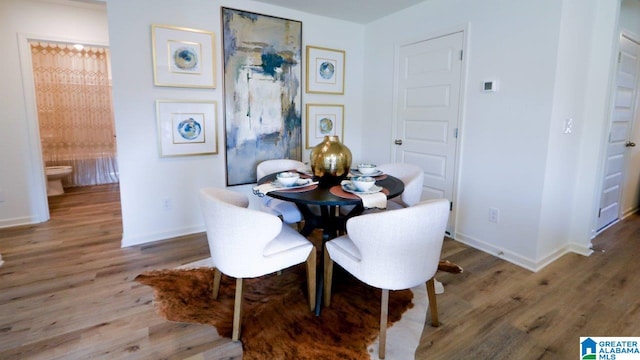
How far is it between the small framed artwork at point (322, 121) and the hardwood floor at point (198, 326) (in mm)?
1693

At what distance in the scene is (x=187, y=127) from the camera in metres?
3.21

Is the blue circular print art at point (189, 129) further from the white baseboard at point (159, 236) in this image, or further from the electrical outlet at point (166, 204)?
the white baseboard at point (159, 236)

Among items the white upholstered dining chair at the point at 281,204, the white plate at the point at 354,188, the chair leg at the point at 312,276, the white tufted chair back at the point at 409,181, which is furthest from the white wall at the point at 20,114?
the white tufted chair back at the point at 409,181

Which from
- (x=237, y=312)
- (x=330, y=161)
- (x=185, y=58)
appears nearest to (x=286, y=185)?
(x=330, y=161)

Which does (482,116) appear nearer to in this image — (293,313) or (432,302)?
(432,302)

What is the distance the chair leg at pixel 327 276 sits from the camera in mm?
2053

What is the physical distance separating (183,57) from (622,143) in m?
4.38

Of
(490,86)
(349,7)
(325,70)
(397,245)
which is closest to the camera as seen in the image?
(397,245)

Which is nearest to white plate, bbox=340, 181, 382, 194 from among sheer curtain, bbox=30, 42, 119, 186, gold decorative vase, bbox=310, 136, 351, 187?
gold decorative vase, bbox=310, 136, 351, 187

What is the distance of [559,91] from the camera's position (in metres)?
2.49

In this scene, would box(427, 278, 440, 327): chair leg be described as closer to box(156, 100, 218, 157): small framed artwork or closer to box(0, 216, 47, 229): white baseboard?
box(156, 100, 218, 157): small framed artwork

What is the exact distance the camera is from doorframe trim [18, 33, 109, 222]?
352 cm

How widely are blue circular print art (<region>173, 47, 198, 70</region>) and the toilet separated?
3.09 m

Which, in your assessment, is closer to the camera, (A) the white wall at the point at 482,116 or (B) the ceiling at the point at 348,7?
(A) the white wall at the point at 482,116
